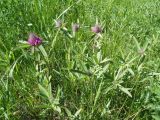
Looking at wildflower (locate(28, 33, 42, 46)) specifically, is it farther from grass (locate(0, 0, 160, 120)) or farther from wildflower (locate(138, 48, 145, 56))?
wildflower (locate(138, 48, 145, 56))

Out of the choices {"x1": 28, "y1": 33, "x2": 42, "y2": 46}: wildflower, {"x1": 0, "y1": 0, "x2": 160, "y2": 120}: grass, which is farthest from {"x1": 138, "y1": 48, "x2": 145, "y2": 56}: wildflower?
{"x1": 28, "y1": 33, "x2": 42, "y2": 46}: wildflower

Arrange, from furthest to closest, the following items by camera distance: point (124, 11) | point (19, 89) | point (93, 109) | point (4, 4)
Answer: point (124, 11) → point (4, 4) → point (19, 89) → point (93, 109)

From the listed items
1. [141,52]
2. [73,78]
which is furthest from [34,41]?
[141,52]

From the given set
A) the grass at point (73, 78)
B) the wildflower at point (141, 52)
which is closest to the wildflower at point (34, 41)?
the grass at point (73, 78)

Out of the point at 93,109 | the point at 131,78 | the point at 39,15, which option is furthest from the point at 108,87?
the point at 39,15

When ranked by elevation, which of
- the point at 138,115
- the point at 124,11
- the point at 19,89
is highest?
the point at 124,11

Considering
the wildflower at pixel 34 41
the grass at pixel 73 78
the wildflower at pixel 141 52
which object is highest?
the wildflower at pixel 34 41

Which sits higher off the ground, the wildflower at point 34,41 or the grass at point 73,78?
the wildflower at point 34,41

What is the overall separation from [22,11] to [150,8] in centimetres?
93

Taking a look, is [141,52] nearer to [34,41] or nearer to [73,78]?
[73,78]

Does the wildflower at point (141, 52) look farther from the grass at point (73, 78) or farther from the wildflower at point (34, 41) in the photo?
the wildflower at point (34, 41)

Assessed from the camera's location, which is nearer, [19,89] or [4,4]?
[19,89]

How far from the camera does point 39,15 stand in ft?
6.93

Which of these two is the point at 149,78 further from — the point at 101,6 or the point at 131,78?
the point at 101,6
